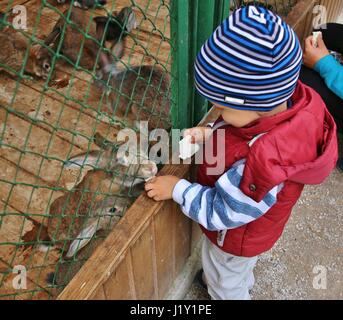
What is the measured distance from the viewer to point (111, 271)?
130 centimetres

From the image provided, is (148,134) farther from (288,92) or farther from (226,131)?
(288,92)

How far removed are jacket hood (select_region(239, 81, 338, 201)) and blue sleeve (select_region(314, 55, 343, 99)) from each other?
104 centimetres

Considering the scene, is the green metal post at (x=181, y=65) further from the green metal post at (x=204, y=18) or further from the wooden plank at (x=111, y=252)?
the wooden plank at (x=111, y=252)

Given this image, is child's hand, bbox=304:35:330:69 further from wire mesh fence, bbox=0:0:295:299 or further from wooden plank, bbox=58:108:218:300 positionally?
wooden plank, bbox=58:108:218:300

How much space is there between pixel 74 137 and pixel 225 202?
113cm

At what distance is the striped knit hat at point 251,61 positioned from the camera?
0.98 meters

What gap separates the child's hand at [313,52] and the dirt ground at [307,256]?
71 cm

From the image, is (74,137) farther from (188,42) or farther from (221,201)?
(221,201)

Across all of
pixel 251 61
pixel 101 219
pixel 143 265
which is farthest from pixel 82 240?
pixel 251 61

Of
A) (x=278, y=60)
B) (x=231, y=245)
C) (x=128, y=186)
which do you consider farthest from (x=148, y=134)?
(x=278, y=60)

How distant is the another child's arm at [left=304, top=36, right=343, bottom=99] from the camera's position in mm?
2217

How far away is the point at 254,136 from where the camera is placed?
119 cm

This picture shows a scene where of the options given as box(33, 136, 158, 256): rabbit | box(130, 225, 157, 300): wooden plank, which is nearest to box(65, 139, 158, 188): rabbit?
box(33, 136, 158, 256): rabbit
